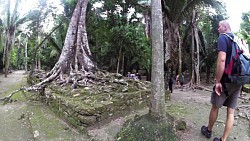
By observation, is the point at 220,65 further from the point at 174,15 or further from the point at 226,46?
the point at 174,15

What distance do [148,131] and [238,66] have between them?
1.71 m

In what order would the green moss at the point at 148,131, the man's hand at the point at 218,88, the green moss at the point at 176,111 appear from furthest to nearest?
the green moss at the point at 176,111, the green moss at the point at 148,131, the man's hand at the point at 218,88

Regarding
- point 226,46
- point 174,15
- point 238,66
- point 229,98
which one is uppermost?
point 174,15

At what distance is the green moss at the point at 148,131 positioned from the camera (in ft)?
12.6

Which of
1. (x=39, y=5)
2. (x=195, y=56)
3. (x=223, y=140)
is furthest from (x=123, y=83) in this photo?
(x=39, y=5)

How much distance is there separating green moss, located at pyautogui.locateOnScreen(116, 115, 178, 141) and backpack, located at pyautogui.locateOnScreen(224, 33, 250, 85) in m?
1.29

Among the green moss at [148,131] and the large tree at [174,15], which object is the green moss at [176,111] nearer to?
the green moss at [148,131]

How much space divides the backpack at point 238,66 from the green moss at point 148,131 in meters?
1.29

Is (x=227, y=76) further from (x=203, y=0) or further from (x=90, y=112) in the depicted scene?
(x=203, y=0)

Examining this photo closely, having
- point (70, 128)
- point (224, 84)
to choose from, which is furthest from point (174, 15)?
point (224, 84)

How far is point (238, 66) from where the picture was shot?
333 cm

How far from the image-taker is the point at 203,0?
38.0 ft

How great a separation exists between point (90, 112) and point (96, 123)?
29 centimetres

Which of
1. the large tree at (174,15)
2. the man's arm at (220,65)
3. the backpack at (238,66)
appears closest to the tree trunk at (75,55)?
the large tree at (174,15)
